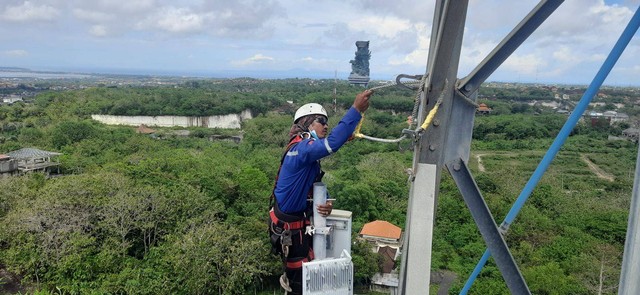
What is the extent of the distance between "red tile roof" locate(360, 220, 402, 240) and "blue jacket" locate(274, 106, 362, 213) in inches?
439

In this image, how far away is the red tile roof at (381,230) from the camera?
556 inches

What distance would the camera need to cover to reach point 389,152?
3148cm

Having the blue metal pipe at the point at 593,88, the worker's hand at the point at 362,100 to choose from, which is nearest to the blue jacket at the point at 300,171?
the worker's hand at the point at 362,100

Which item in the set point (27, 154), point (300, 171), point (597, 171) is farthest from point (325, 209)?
point (597, 171)

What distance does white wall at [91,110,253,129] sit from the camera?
46688mm

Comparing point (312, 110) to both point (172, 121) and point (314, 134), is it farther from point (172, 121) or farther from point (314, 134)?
point (172, 121)

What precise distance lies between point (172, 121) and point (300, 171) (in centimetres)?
4798

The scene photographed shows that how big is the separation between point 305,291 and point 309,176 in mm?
965

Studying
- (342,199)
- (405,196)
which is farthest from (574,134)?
(342,199)

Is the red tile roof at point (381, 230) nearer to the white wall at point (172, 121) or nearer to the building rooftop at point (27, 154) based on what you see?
the building rooftop at point (27, 154)

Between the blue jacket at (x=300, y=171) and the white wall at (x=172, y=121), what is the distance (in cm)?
4689

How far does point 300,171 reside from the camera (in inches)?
130

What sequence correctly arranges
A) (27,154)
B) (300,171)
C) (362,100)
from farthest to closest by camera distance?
(27,154) → (300,171) → (362,100)

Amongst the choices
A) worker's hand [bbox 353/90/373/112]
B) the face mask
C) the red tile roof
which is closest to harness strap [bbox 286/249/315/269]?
the face mask
